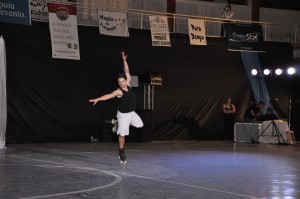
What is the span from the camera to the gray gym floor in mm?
7266

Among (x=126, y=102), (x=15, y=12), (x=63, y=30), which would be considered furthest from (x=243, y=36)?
(x=126, y=102)

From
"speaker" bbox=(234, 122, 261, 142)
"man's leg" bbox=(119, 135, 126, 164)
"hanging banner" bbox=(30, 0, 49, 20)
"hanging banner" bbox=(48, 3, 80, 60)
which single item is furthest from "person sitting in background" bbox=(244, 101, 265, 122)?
"man's leg" bbox=(119, 135, 126, 164)

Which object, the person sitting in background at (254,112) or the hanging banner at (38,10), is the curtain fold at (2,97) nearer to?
the hanging banner at (38,10)

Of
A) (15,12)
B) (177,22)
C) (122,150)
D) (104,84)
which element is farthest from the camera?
(177,22)

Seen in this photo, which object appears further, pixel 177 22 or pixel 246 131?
pixel 177 22

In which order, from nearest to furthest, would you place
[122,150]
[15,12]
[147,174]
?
[147,174], [122,150], [15,12]

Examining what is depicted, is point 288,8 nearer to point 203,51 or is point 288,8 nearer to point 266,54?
point 266,54

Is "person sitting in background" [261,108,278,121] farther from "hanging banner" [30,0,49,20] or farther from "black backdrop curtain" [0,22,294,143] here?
"hanging banner" [30,0,49,20]

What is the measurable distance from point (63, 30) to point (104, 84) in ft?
8.05

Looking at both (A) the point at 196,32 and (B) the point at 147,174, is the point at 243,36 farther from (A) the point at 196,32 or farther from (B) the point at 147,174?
(B) the point at 147,174

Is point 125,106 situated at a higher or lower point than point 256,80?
lower

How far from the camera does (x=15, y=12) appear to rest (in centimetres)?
1556

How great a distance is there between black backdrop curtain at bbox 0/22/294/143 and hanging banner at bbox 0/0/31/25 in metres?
0.38

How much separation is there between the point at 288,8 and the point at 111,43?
12.0 metres
